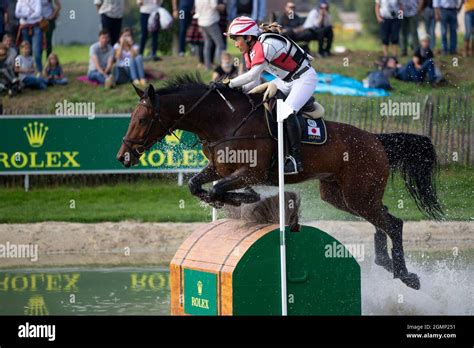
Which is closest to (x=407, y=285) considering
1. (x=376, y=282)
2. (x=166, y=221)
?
(x=376, y=282)

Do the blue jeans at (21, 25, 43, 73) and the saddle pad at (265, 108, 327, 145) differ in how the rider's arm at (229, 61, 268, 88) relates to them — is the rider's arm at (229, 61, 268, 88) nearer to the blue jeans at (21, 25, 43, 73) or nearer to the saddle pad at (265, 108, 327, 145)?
the saddle pad at (265, 108, 327, 145)

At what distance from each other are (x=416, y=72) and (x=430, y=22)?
5.80 feet

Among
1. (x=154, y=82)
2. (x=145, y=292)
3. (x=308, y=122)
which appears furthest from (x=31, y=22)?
(x=308, y=122)

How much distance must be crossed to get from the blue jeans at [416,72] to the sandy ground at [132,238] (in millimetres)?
4040

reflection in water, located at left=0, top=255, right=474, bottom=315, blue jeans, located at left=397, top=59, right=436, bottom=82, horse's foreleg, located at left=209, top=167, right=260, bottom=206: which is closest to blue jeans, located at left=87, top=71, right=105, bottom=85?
blue jeans, located at left=397, top=59, right=436, bottom=82

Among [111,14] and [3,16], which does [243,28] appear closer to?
[111,14]

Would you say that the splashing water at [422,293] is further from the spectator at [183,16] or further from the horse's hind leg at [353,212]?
the spectator at [183,16]

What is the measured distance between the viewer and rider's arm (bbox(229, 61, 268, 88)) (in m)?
11.1

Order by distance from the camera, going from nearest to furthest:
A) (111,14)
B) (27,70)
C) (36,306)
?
(36,306) < (27,70) < (111,14)

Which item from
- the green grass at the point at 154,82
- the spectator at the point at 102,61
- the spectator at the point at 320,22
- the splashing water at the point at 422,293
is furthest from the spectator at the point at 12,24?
the splashing water at the point at 422,293

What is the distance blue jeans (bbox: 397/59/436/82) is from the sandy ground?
404 cm

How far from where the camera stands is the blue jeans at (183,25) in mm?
21922

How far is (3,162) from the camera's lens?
18922 millimetres

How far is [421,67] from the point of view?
20.8m
